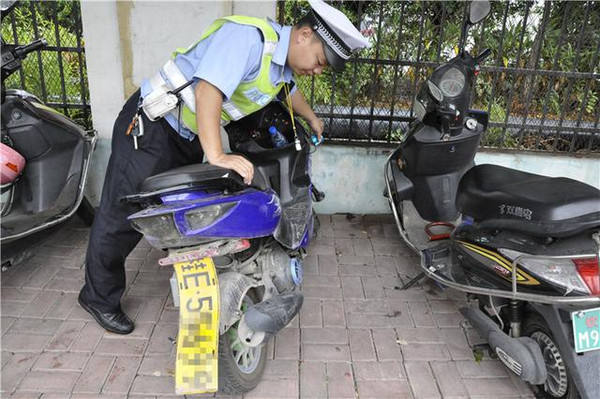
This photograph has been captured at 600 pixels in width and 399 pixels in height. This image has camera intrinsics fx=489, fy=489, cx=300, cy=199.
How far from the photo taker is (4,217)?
3008 millimetres

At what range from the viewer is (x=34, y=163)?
10.5 ft

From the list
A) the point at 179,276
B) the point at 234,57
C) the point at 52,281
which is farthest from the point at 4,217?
the point at 234,57

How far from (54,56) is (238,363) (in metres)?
3.08

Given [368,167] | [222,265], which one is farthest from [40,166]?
[368,167]

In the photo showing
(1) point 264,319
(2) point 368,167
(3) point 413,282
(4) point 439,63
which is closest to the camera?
(1) point 264,319

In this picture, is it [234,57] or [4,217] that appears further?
[4,217]

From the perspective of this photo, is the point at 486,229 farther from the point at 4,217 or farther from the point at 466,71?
the point at 4,217

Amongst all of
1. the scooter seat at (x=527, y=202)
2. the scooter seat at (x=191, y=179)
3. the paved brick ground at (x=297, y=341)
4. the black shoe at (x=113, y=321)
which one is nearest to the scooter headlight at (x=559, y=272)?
the scooter seat at (x=527, y=202)

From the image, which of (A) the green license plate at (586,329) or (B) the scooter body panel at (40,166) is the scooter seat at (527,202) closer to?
(A) the green license plate at (586,329)

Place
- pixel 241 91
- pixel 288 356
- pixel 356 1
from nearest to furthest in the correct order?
pixel 241 91 < pixel 288 356 < pixel 356 1

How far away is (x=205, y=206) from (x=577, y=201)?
1.56 m

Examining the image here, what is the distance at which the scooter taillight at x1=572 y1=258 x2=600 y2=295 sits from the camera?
199 cm

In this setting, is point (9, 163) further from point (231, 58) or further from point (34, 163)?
point (231, 58)

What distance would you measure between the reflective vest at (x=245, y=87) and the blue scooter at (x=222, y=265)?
400 millimetres
